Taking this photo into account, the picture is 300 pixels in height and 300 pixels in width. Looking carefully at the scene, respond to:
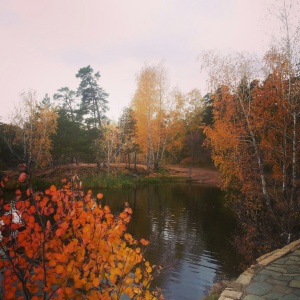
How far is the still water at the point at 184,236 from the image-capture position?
948cm

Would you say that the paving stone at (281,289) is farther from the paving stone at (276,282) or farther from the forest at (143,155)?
the forest at (143,155)

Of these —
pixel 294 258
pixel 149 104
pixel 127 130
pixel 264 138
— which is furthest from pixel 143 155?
pixel 294 258

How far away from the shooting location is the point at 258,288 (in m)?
4.54

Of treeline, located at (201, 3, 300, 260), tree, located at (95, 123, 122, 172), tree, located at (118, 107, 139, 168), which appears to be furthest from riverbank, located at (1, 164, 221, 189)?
treeline, located at (201, 3, 300, 260)

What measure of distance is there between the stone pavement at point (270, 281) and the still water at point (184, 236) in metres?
3.58

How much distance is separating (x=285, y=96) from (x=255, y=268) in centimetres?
699

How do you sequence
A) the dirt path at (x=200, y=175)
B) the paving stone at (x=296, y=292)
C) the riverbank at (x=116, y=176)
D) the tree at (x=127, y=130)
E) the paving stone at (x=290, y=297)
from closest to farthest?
the paving stone at (x=290, y=297)
the paving stone at (x=296, y=292)
the riverbank at (x=116, y=176)
the tree at (x=127, y=130)
the dirt path at (x=200, y=175)

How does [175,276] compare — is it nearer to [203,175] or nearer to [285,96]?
[285,96]

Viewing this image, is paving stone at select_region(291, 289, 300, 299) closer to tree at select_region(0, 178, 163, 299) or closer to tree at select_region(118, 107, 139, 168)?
tree at select_region(0, 178, 163, 299)

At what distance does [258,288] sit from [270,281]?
1.20 ft

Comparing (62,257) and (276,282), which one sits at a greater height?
(62,257)

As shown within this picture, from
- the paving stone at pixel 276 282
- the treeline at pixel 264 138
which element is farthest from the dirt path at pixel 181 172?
the paving stone at pixel 276 282

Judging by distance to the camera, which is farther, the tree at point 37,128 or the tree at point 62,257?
the tree at point 37,128

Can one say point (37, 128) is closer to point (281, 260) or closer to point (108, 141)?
point (108, 141)
